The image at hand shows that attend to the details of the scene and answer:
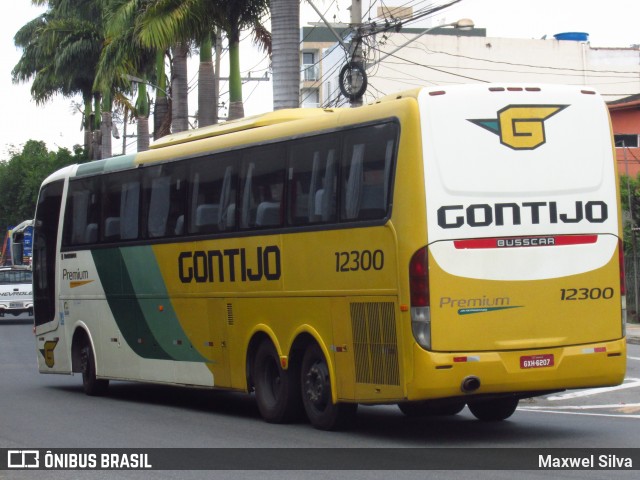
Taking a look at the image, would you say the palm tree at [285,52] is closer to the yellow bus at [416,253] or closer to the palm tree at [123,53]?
the yellow bus at [416,253]

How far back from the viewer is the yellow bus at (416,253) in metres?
11.5

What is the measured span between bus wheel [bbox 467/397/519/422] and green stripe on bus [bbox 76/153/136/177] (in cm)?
646

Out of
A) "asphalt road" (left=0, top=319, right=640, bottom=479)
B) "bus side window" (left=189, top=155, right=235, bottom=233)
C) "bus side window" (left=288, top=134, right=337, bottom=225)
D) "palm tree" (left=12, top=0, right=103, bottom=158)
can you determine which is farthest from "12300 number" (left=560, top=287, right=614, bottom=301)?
"palm tree" (left=12, top=0, right=103, bottom=158)

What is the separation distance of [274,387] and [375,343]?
2598 mm

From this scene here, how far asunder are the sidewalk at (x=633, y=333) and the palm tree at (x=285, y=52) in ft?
32.1

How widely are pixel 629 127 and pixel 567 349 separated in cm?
3967

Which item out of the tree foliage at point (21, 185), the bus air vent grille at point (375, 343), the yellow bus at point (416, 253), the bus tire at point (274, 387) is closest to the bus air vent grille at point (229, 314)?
the yellow bus at point (416, 253)

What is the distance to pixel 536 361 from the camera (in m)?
11.7

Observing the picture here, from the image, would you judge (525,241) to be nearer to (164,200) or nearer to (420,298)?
(420,298)

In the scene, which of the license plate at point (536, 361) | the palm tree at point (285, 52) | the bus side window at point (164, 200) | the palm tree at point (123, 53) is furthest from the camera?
the palm tree at point (123, 53)

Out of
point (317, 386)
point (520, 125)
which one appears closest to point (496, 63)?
point (317, 386)

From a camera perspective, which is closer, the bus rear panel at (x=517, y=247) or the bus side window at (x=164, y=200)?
the bus rear panel at (x=517, y=247)

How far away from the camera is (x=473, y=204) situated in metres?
11.6

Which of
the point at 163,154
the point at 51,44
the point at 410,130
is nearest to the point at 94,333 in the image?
the point at 163,154
